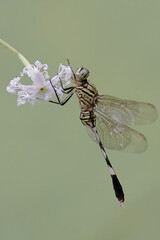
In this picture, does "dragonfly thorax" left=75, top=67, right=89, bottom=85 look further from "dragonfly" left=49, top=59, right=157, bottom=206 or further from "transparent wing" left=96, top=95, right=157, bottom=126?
"transparent wing" left=96, top=95, right=157, bottom=126

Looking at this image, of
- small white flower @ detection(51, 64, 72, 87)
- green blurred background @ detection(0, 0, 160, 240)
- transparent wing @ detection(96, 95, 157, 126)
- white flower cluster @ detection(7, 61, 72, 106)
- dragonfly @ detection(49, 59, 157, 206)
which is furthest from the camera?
green blurred background @ detection(0, 0, 160, 240)

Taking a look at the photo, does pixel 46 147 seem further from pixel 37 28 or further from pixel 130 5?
pixel 130 5

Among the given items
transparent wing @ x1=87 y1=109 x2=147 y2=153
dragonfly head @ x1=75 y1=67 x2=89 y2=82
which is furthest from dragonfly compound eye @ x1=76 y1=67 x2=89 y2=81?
transparent wing @ x1=87 y1=109 x2=147 y2=153

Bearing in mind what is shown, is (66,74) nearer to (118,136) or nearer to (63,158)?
(118,136)

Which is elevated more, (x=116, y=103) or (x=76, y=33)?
(x=76, y=33)

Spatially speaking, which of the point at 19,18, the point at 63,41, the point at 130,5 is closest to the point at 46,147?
the point at 63,41
